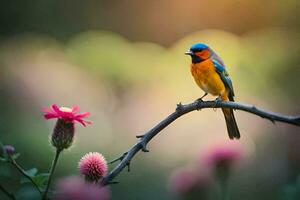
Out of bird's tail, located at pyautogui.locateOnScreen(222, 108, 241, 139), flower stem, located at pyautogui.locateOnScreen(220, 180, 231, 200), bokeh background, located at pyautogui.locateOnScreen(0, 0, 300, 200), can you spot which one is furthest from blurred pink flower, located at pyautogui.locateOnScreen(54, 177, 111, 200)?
bokeh background, located at pyautogui.locateOnScreen(0, 0, 300, 200)

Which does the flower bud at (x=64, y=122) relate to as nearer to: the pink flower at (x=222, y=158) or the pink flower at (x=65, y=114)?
the pink flower at (x=65, y=114)

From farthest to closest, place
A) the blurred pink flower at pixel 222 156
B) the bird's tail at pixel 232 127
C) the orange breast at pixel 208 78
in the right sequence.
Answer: the orange breast at pixel 208 78 < the bird's tail at pixel 232 127 < the blurred pink flower at pixel 222 156

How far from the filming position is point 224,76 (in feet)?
4.63

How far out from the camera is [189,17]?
10.9ft

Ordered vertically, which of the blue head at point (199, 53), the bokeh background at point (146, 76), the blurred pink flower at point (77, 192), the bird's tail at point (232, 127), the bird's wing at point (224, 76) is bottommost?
the blurred pink flower at point (77, 192)

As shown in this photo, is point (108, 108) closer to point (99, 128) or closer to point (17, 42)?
point (99, 128)

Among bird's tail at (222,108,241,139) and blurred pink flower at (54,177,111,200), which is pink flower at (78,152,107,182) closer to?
blurred pink flower at (54,177,111,200)

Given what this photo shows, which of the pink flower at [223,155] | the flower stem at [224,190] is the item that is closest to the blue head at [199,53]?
the pink flower at [223,155]

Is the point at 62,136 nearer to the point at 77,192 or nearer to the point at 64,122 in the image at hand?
the point at 64,122

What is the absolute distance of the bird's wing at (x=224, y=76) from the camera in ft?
4.53

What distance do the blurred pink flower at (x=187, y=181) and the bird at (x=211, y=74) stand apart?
0.69m

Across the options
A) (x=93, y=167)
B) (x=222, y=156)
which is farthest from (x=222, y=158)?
(x=93, y=167)

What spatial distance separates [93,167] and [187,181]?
0.10 m

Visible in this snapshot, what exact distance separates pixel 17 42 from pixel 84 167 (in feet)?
9.26
